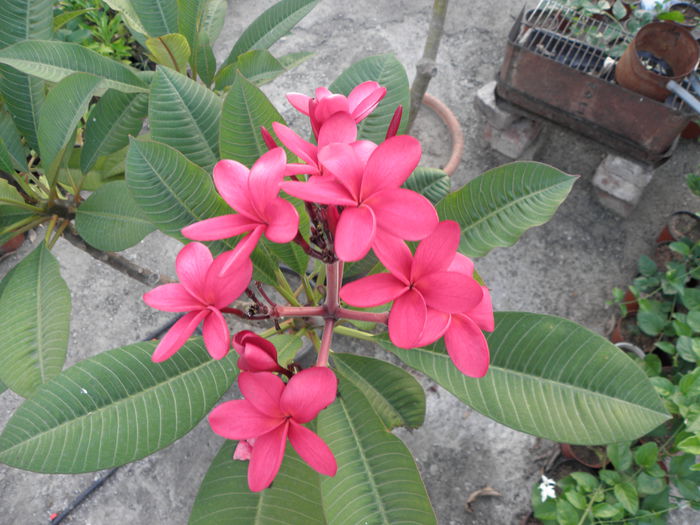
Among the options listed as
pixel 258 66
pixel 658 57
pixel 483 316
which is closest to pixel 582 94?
pixel 658 57

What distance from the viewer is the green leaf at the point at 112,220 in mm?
1103

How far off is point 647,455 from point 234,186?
1418 millimetres

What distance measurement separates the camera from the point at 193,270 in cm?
58

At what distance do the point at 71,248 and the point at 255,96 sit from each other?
1839 mm

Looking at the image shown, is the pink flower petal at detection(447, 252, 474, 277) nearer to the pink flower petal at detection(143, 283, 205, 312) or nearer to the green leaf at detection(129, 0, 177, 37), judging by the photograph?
the pink flower petal at detection(143, 283, 205, 312)

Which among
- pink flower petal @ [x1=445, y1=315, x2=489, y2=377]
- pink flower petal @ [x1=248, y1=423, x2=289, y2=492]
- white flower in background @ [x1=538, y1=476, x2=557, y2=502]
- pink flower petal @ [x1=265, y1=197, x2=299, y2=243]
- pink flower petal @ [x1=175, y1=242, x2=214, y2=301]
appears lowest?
white flower in background @ [x1=538, y1=476, x2=557, y2=502]

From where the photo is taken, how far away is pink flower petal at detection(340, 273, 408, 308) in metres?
0.52

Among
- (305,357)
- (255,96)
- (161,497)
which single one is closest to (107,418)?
(255,96)

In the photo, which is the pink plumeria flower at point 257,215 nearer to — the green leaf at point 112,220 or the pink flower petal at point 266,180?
the pink flower petal at point 266,180

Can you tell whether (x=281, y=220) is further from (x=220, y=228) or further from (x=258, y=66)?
(x=258, y=66)

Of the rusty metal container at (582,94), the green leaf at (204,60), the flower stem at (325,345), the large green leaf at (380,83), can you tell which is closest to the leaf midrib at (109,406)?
the flower stem at (325,345)

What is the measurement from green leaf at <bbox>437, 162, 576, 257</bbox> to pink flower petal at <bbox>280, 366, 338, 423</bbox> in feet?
1.62

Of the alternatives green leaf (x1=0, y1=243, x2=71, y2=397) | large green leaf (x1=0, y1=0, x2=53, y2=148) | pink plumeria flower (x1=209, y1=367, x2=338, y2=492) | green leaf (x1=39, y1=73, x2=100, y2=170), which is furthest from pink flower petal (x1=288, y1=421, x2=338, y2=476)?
large green leaf (x1=0, y1=0, x2=53, y2=148)

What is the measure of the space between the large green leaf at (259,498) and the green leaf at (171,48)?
88 centimetres
